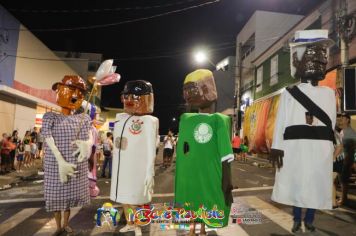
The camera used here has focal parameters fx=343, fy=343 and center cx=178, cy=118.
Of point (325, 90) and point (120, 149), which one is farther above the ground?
point (325, 90)

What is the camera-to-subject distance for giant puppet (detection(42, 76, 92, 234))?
4.57m

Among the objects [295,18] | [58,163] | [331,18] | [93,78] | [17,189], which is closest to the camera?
[58,163]

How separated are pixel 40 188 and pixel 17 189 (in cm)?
60

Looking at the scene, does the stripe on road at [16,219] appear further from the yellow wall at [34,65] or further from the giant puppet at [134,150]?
the yellow wall at [34,65]

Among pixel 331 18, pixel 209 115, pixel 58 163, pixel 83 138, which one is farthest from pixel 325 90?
pixel 331 18

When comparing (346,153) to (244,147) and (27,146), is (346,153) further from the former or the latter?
(244,147)

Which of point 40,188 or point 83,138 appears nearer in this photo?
point 83,138

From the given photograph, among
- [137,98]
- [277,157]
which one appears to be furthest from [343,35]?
[137,98]

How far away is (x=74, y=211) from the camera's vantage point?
6.48 meters

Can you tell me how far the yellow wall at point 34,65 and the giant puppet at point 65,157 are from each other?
1387cm

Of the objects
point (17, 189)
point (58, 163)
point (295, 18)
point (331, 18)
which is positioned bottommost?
point (17, 189)

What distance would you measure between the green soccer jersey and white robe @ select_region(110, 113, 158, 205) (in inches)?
23.4

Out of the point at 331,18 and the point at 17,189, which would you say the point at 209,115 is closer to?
the point at 17,189

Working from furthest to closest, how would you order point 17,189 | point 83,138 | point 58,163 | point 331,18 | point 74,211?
point 331,18, point 17,189, point 74,211, point 83,138, point 58,163
